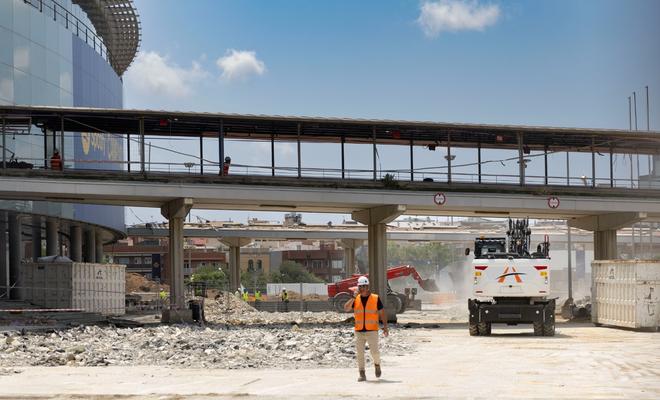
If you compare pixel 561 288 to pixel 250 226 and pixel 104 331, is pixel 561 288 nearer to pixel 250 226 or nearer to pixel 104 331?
pixel 250 226

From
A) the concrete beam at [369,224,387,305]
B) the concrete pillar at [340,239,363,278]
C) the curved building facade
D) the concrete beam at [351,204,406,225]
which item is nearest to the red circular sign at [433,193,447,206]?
the concrete beam at [351,204,406,225]

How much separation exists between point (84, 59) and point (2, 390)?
4679 cm

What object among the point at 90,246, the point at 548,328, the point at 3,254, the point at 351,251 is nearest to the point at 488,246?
the point at 548,328

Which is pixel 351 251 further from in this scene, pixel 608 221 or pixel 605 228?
pixel 608 221

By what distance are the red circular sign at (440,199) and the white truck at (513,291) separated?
421 inches

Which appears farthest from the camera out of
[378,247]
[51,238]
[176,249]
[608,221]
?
[51,238]

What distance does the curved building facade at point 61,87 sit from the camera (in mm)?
48781

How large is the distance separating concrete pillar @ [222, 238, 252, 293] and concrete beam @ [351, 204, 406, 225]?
45.9 meters

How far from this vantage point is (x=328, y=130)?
44.1m

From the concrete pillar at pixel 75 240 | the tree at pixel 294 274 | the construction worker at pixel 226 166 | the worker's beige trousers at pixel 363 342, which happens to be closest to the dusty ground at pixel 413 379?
the worker's beige trousers at pixel 363 342

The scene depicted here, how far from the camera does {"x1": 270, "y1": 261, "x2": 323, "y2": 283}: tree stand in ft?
475

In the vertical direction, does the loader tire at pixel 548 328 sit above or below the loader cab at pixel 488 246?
below

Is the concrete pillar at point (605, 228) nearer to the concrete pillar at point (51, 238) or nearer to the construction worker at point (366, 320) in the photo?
the construction worker at point (366, 320)

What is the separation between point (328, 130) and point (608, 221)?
1425 cm
